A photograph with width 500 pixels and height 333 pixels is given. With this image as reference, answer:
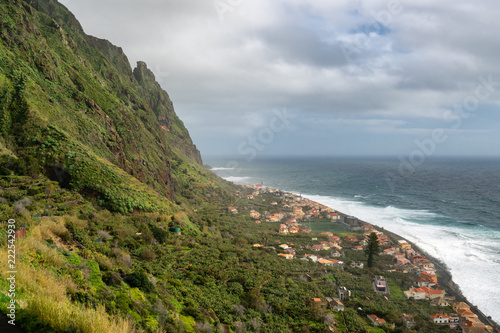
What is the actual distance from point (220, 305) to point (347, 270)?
25493 mm

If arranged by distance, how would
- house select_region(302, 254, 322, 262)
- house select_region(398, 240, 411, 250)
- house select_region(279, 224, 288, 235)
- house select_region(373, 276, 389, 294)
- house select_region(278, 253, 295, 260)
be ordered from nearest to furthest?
house select_region(373, 276, 389, 294), house select_region(278, 253, 295, 260), house select_region(302, 254, 322, 262), house select_region(398, 240, 411, 250), house select_region(279, 224, 288, 235)

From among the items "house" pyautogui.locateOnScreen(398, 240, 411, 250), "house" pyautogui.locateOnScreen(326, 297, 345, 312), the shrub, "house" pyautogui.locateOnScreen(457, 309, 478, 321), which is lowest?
"house" pyautogui.locateOnScreen(457, 309, 478, 321)

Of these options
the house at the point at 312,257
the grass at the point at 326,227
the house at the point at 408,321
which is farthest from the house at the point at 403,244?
the house at the point at 408,321

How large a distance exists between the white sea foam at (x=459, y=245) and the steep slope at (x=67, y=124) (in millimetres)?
37680

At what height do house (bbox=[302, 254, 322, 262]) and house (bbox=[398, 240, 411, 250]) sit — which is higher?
house (bbox=[398, 240, 411, 250])

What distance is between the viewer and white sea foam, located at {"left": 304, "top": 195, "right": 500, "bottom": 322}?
98.9 feet

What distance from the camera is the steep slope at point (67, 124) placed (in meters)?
22.4

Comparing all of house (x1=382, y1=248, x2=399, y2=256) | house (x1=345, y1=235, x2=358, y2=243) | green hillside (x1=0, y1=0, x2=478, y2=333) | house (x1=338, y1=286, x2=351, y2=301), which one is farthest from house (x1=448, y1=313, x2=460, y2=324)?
house (x1=345, y1=235, x2=358, y2=243)

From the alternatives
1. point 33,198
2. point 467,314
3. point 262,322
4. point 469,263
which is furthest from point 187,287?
point 469,263

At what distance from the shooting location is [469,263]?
37.2 m

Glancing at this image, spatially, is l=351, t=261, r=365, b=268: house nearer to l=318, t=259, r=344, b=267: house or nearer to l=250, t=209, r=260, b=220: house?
l=318, t=259, r=344, b=267: house

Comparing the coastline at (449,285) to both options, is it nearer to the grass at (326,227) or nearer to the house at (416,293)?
the house at (416,293)

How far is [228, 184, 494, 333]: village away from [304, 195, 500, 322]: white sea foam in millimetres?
2826

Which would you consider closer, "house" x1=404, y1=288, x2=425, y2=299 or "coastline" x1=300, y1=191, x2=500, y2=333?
"coastline" x1=300, y1=191, x2=500, y2=333
